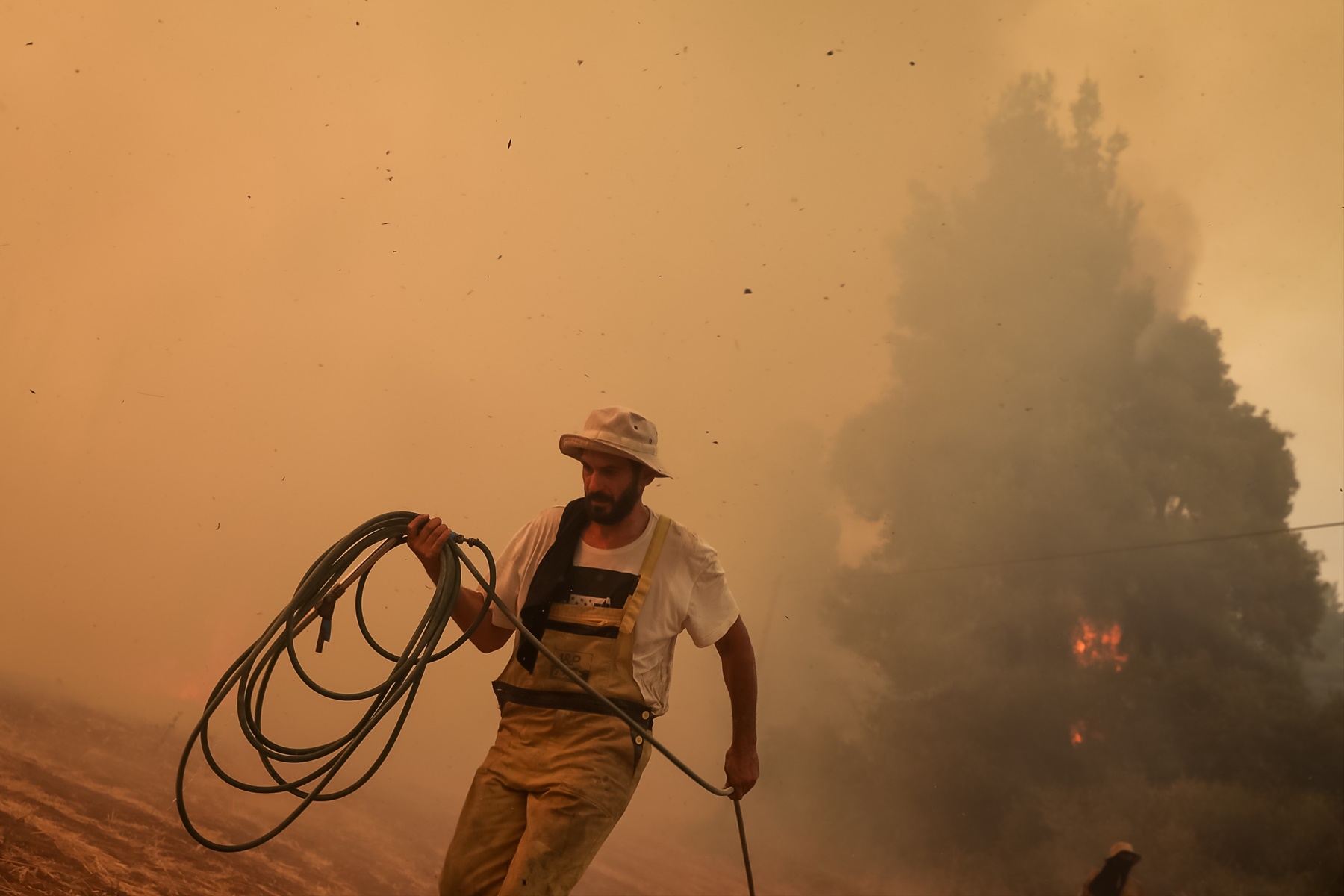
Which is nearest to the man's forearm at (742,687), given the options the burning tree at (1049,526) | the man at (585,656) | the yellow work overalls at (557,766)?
the man at (585,656)

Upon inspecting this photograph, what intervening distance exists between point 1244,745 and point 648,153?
16.0 feet

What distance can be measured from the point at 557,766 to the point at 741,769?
568 millimetres

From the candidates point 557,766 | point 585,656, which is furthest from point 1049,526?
point 557,766

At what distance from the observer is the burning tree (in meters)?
4.89

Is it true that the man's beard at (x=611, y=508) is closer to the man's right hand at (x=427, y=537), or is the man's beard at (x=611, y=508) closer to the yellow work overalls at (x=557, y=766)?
the yellow work overalls at (x=557, y=766)

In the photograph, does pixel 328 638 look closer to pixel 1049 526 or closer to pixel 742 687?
pixel 742 687

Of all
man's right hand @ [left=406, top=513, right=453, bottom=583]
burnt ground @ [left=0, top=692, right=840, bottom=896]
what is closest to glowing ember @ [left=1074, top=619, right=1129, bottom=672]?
burnt ground @ [left=0, top=692, right=840, bottom=896]

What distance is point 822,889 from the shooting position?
465 cm

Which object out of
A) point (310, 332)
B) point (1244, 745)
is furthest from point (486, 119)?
point (1244, 745)

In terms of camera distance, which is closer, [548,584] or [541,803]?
[541,803]

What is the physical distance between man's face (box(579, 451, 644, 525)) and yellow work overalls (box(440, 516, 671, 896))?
126 mm

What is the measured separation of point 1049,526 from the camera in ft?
16.9

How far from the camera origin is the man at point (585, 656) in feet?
6.23

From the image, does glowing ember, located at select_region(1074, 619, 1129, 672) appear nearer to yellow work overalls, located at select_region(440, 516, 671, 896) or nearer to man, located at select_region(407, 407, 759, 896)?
man, located at select_region(407, 407, 759, 896)
